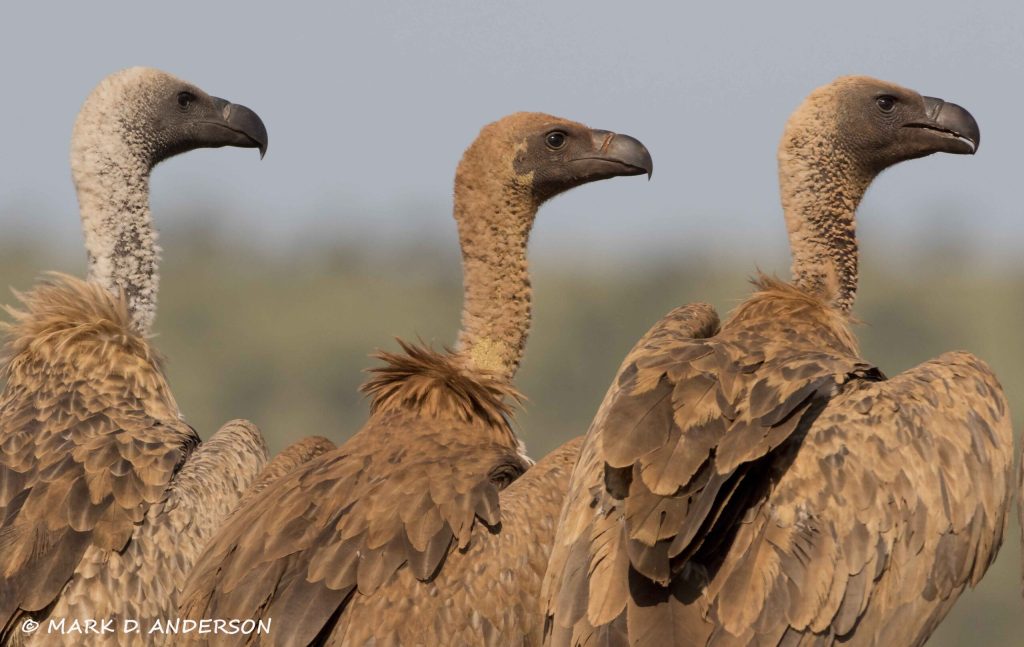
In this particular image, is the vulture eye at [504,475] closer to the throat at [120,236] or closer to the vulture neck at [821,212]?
the vulture neck at [821,212]

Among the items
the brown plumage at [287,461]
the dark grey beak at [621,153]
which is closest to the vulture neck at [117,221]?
the brown plumage at [287,461]

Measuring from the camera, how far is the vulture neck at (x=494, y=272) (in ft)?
27.5

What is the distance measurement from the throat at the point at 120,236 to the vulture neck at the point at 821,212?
2.97 m

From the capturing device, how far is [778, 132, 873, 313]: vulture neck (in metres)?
8.41

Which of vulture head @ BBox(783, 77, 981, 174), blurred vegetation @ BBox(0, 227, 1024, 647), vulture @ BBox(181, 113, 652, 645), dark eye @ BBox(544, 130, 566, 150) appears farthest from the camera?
blurred vegetation @ BBox(0, 227, 1024, 647)

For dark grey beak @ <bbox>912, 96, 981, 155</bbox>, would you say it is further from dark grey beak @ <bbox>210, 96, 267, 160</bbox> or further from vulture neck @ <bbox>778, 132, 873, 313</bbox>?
dark grey beak @ <bbox>210, 96, 267, 160</bbox>

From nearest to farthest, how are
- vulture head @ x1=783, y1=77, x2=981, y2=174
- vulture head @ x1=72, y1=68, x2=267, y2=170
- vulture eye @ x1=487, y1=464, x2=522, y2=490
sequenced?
vulture eye @ x1=487, y1=464, x2=522, y2=490, vulture head @ x1=783, y1=77, x2=981, y2=174, vulture head @ x1=72, y1=68, x2=267, y2=170

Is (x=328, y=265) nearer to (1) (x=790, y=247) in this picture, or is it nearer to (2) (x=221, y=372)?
(2) (x=221, y=372)

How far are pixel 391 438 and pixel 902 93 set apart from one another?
9.57 ft

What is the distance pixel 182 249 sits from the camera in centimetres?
6875

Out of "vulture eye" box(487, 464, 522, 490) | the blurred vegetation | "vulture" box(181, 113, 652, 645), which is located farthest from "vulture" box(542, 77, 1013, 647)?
the blurred vegetation

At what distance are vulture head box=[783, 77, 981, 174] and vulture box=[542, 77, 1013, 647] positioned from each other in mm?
1744

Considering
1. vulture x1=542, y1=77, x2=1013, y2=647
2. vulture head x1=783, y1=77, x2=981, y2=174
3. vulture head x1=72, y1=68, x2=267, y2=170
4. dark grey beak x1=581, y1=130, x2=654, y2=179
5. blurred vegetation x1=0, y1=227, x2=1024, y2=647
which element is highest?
vulture head x1=783, y1=77, x2=981, y2=174

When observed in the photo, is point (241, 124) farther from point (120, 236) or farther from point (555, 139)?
point (555, 139)
